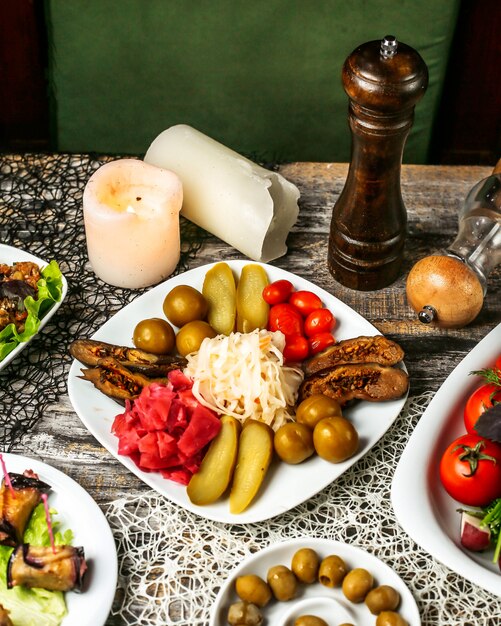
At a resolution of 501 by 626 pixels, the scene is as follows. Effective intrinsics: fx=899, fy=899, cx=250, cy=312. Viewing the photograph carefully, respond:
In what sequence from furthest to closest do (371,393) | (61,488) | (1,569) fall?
1. (371,393)
2. (61,488)
3. (1,569)

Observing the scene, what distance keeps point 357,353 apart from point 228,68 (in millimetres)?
1044

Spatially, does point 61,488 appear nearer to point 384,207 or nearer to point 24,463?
point 24,463

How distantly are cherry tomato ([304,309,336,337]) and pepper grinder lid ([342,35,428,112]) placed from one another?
41 centimetres

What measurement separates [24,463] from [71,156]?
98 cm

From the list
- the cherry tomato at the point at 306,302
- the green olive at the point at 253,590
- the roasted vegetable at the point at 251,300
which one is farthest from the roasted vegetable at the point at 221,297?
the green olive at the point at 253,590

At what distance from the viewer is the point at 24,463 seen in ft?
5.01

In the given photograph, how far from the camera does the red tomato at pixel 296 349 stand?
5.67 feet

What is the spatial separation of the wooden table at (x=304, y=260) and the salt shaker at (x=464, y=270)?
0.20ft

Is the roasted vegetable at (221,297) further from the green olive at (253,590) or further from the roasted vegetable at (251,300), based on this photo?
the green olive at (253,590)

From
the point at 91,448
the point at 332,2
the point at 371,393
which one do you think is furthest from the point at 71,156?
the point at 371,393

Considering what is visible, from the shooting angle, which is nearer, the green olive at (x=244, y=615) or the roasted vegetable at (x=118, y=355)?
the green olive at (x=244, y=615)

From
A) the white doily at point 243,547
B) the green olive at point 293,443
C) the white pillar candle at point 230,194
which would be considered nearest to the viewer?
the white doily at point 243,547

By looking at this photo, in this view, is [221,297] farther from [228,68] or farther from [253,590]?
[228,68]

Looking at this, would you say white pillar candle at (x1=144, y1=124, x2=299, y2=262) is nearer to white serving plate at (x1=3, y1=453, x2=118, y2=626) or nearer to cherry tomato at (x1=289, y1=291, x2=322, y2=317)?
cherry tomato at (x1=289, y1=291, x2=322, y2=317)
